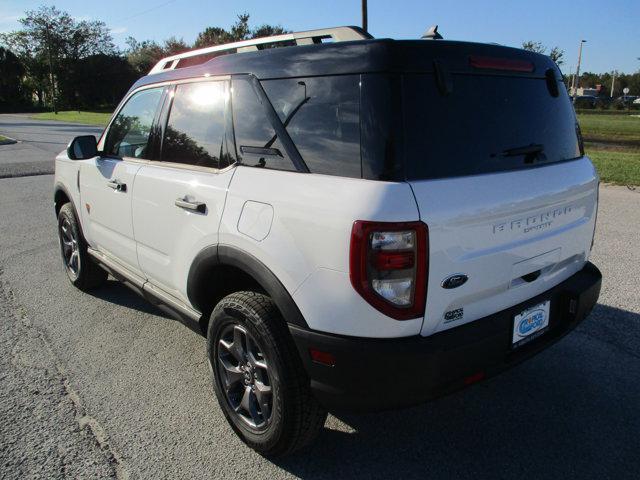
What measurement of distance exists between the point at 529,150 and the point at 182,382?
2.40m

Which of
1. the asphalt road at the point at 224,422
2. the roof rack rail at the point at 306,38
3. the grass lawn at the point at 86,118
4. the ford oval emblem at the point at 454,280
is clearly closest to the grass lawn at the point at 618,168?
the asphalt road at the point at 224,422

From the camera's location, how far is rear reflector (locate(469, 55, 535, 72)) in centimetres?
226

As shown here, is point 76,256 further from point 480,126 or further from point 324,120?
point 480,126

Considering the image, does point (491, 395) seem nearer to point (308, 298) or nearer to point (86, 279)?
point (308, 298)

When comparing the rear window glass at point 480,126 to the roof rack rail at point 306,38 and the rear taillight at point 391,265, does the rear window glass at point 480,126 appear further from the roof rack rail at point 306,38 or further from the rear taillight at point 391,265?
the roof rack rail at point 306,38

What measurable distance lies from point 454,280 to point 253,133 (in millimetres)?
1192

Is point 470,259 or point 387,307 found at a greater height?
point 470,259

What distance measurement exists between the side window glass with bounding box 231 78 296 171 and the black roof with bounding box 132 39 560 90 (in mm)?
115

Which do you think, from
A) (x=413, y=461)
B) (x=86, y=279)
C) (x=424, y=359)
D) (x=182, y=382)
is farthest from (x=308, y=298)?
(x=86, y=279)

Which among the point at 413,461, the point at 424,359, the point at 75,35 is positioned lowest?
the point at 413,461

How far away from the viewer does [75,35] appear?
244 ft

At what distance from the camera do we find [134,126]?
3660mm

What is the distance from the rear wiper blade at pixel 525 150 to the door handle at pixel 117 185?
244 cm

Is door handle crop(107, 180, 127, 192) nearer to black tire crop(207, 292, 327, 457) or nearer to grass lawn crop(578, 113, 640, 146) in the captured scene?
black tire crop(207, 292, 327, 457)
